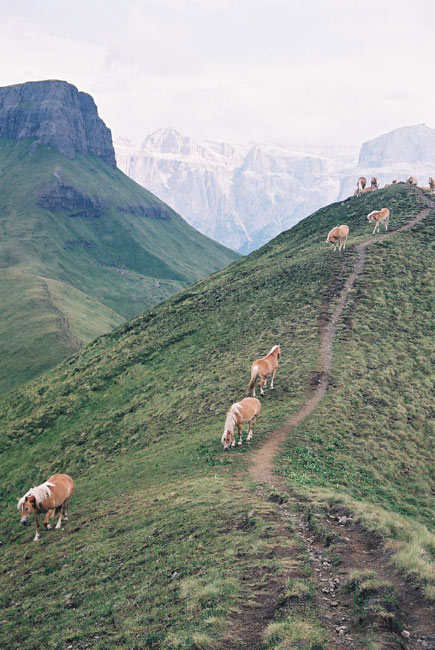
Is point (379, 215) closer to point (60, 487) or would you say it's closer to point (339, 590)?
point (60, 487)

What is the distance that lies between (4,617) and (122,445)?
20223mm

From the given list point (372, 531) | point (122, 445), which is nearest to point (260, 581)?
point (372, 531)

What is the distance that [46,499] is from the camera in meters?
22.1

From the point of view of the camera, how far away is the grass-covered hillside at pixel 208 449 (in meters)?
13.5

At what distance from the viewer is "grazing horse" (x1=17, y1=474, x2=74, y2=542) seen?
844 inches

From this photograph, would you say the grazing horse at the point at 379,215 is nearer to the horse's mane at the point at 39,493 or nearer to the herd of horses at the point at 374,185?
the herd of horses at the point at 374,185

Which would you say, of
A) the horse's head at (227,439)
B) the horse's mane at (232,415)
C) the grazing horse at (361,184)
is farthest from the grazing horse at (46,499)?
the grazing horse at (361,184)

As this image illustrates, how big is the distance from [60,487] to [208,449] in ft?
27.6

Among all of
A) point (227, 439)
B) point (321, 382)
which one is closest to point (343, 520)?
point (227, 439)

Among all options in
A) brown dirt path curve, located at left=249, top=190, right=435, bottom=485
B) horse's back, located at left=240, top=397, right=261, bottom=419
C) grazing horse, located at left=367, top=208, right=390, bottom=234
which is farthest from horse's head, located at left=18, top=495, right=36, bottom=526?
grazing horse, located at left=367, top=208, right=390, bottom=234

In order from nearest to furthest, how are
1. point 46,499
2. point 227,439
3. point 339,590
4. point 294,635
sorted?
point 294,635
point 339,590
point 46,499
point 227,439

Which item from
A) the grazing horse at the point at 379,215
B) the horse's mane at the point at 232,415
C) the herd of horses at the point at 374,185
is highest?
the herd of horses at the point at 374,185

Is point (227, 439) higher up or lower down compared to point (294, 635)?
lower down

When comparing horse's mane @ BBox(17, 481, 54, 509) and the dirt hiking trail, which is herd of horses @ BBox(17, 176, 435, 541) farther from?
the dirt hiking trail
